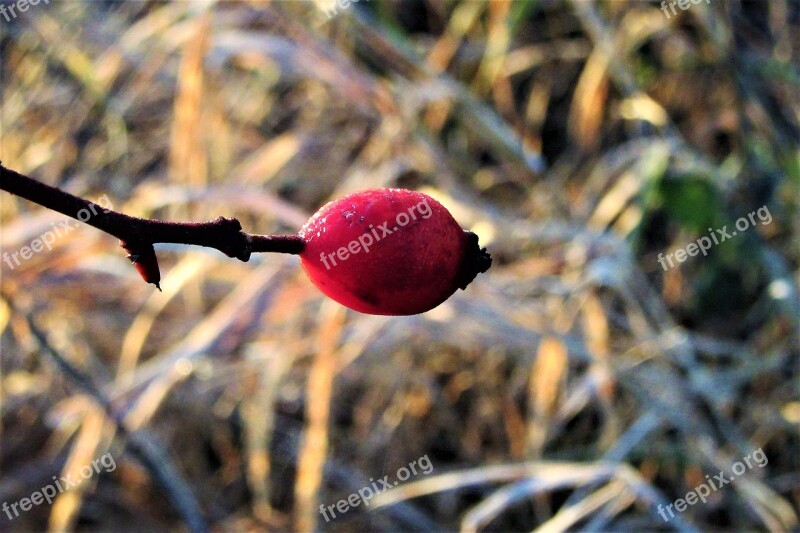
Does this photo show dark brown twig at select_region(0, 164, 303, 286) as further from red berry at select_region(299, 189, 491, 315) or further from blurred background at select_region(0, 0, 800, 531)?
blurred background at select_region(0, 0, 800, 531)

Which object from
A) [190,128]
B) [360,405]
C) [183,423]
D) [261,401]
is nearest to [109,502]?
[183,423]

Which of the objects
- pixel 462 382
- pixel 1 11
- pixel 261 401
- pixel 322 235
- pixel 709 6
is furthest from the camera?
pixel 1 11

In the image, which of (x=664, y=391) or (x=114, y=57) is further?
(x=114, y=57)

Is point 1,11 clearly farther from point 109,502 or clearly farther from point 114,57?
point 109,502

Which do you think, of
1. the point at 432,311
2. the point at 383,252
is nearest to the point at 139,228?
the point at 383,252

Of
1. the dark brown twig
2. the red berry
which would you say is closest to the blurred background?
the red berry

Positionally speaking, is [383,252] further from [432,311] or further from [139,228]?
[432,311]

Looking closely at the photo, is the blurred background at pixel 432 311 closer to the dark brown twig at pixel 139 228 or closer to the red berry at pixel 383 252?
the red berry at pixel 383 252
